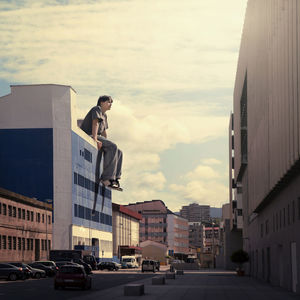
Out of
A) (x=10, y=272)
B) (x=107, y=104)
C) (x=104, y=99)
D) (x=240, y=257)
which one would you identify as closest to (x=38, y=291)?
(x=10, y=272)

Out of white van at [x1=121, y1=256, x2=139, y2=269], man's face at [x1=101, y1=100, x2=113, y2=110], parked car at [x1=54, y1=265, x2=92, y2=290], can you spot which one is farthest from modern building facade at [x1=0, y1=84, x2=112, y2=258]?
parked car at [x1=54, y1=265, x2=92, y2=290]

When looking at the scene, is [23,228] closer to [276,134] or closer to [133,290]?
[276,134]

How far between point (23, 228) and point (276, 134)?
56.2 m

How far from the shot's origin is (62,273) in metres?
49.1

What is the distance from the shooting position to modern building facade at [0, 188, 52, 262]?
290 ft

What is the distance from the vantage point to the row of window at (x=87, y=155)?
13400cm

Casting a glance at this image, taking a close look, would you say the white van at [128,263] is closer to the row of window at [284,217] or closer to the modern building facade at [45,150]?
the modern building facade at [45,150]

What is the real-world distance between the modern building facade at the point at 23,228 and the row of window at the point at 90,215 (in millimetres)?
14802

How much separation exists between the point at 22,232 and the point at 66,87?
38570mm

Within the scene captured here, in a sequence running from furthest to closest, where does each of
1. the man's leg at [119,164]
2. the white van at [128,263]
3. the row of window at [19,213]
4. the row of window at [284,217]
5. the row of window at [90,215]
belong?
the man's leg at [119,164], the white van at [128,263], the row of window at [90,215], the row of window at [19,213], the row of window at [284,217]

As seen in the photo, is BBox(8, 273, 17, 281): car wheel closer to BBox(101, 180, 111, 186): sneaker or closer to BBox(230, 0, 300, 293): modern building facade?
BBox(230, 0, 300, 293): modern building facade

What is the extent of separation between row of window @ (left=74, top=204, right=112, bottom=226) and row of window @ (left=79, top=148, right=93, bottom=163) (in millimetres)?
9858

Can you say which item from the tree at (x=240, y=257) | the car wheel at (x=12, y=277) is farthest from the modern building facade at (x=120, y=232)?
the car wheel at (x=12, y=277)

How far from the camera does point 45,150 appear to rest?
122 metres
